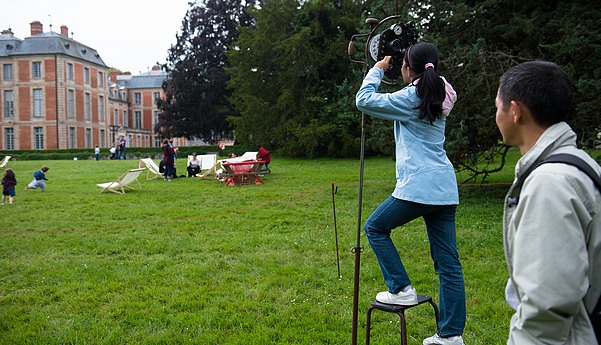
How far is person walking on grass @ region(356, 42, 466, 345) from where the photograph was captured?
3299 millimetres

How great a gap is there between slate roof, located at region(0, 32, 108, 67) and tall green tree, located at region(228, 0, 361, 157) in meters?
40.0

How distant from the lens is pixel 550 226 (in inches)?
61.3

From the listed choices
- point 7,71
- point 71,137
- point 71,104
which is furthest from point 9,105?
point 71,137

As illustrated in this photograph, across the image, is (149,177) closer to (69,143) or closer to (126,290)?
(126,290)

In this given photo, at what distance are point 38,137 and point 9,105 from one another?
5.83 metres

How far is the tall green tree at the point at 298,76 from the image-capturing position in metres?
29.8

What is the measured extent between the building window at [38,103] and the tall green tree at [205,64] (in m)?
26.8

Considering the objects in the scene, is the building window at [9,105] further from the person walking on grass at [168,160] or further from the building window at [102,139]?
the person walking on grass at [168,160]

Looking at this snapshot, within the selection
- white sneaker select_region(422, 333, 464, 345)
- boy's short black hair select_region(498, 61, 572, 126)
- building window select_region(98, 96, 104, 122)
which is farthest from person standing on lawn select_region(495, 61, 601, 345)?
building window select_region(98, 96, 104, 122)

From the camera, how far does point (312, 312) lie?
16.5 feet

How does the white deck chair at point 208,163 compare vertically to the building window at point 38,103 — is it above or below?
below

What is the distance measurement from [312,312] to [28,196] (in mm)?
13260

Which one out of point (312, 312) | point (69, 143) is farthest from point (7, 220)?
point (69, 143)

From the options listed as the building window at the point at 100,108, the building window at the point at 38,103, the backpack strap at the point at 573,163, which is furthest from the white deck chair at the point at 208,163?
the building window at the point at 100,108
